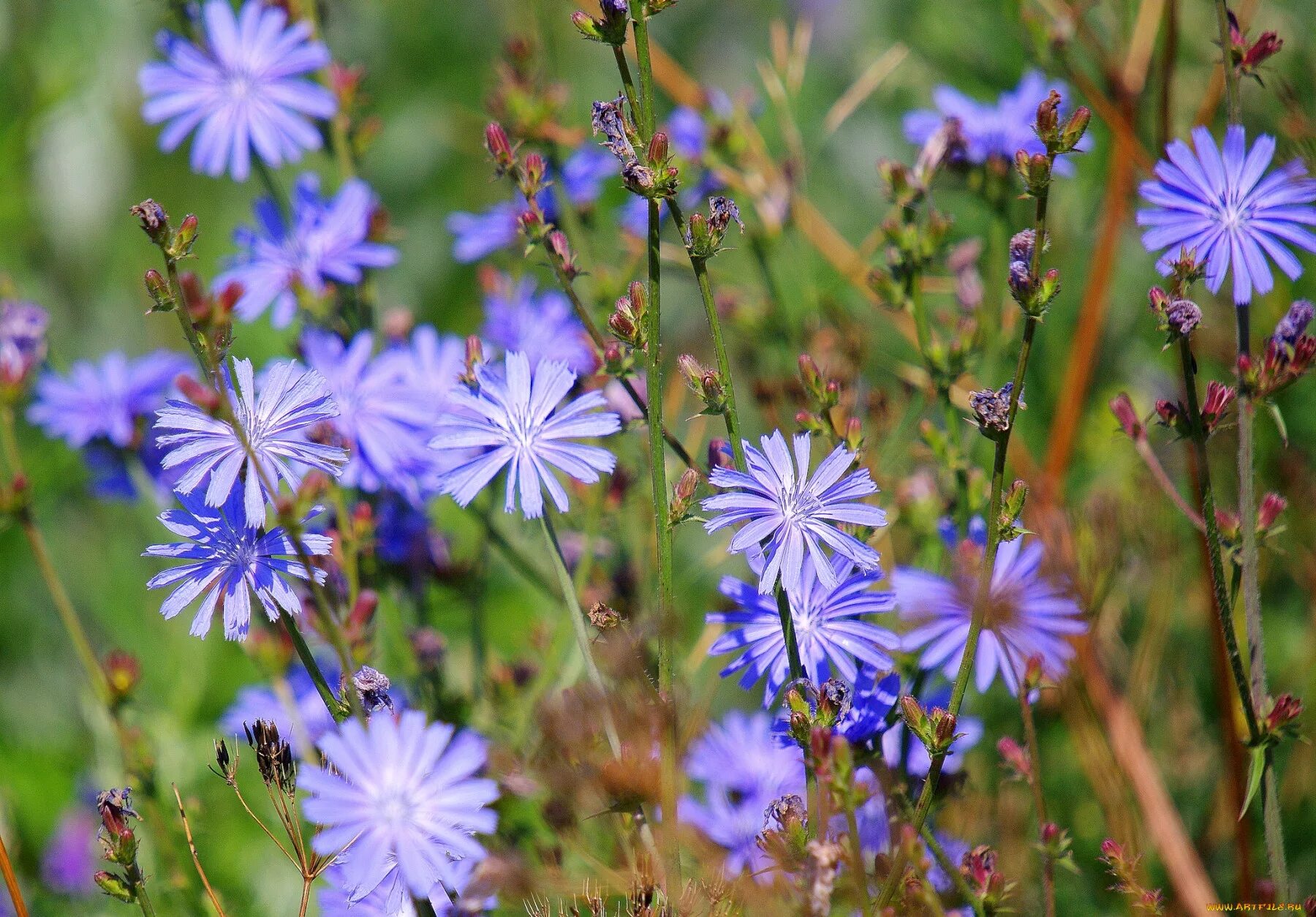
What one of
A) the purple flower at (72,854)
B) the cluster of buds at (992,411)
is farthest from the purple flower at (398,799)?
the purple flower at (72,854)

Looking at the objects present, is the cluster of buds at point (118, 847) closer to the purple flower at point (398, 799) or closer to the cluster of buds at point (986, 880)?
the purple flower at point (398, 799)

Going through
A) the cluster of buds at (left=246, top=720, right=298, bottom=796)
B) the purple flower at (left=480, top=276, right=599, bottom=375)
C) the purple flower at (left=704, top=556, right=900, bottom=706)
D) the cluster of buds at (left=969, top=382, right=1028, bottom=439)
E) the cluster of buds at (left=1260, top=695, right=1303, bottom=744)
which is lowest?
the cluster of buds at (left=246, top=720, right=298, bottom=796)

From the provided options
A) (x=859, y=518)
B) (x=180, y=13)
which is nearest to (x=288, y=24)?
(x=180, y=13)

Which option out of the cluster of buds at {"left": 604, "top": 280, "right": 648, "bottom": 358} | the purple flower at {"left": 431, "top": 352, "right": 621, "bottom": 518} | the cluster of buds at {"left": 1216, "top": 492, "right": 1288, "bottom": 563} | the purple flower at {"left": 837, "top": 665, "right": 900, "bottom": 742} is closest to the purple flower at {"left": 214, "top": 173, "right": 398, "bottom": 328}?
the purple flower at {"left": 431, "top": 352, "right": 621, "bottom": 518}

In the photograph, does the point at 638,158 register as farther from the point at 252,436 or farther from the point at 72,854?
the point at 72,854

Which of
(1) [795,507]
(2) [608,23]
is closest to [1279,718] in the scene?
(1) [795,507]

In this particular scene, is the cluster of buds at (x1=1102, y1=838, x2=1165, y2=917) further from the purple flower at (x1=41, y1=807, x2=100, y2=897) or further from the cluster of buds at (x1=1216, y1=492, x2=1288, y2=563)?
the purple flower at (x1=41, y1=807, x2=100, y2=897)
